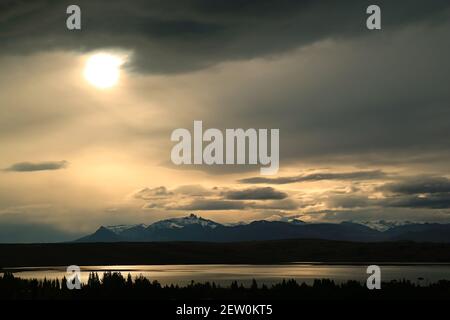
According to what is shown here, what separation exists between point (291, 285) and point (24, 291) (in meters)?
35.3

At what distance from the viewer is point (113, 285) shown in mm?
83438
